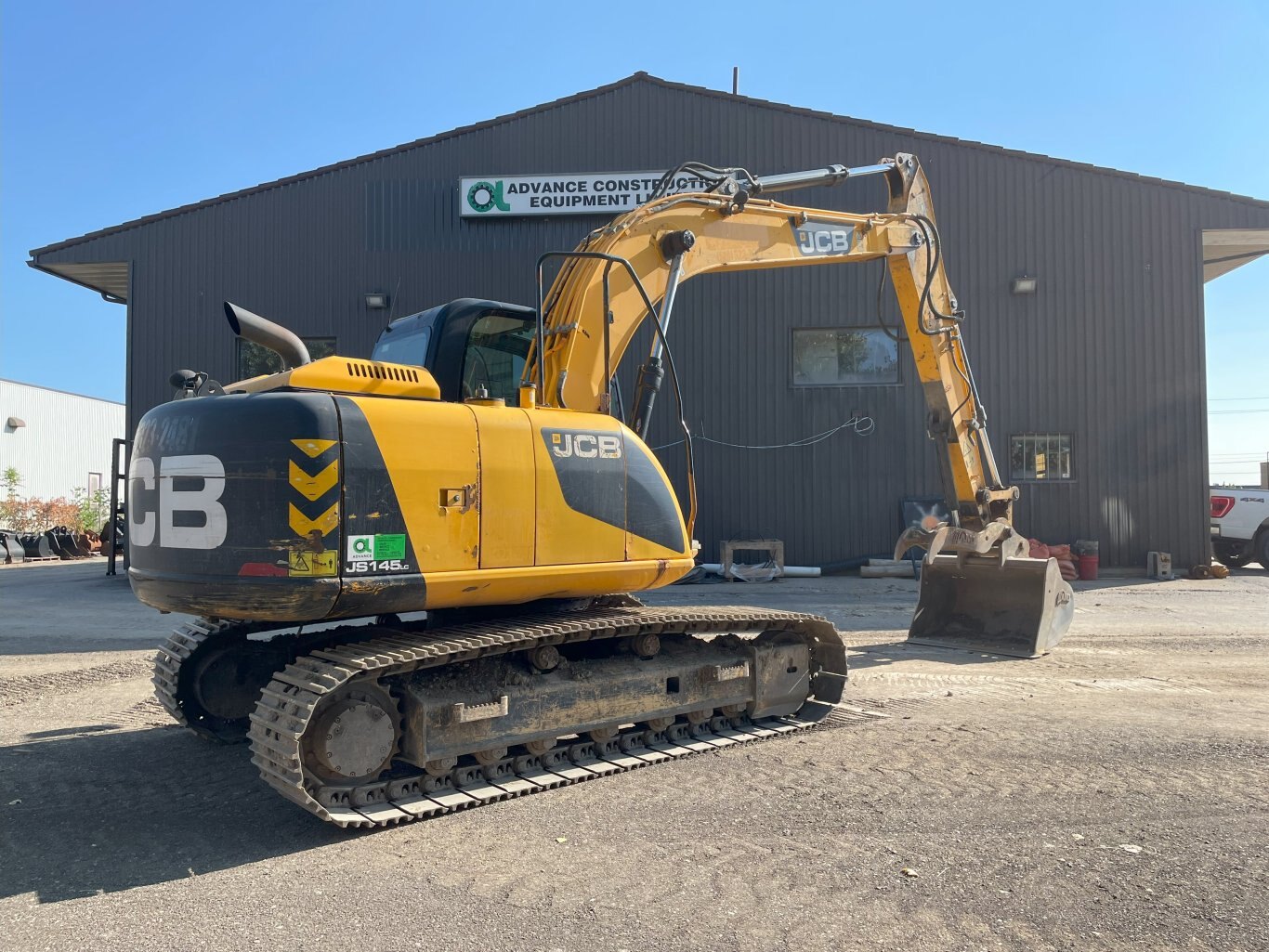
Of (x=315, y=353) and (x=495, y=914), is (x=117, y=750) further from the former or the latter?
(x=315, y=353)

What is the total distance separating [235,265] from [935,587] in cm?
1437

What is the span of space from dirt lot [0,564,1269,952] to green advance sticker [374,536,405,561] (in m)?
1.27

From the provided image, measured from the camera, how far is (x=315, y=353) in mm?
17750

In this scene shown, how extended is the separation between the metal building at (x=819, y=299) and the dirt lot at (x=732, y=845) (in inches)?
409

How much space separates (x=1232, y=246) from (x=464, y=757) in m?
19.1

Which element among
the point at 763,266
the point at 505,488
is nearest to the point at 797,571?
the point at 763,266

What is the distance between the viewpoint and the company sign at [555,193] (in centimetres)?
1705

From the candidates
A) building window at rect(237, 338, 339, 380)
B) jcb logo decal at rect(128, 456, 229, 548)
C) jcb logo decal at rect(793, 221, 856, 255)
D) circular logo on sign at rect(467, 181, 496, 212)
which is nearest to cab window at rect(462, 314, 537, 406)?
jcb logo decal at rect(128, 456, 229, 548)

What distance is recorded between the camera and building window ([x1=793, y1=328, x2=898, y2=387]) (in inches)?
668

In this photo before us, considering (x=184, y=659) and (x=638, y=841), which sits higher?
(x=184, y=659)

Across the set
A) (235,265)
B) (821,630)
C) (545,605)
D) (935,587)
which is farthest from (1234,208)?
(235,265)

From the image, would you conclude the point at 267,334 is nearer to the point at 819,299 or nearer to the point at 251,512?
the point at 251,512

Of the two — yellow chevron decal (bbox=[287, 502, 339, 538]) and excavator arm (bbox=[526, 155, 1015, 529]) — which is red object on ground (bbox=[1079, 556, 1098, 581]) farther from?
yellow chevron decal (bbox=[287, 502, 339, 538])

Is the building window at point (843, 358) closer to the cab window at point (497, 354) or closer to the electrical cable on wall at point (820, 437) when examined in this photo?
the electrical cable on wall at point (820, 437)
